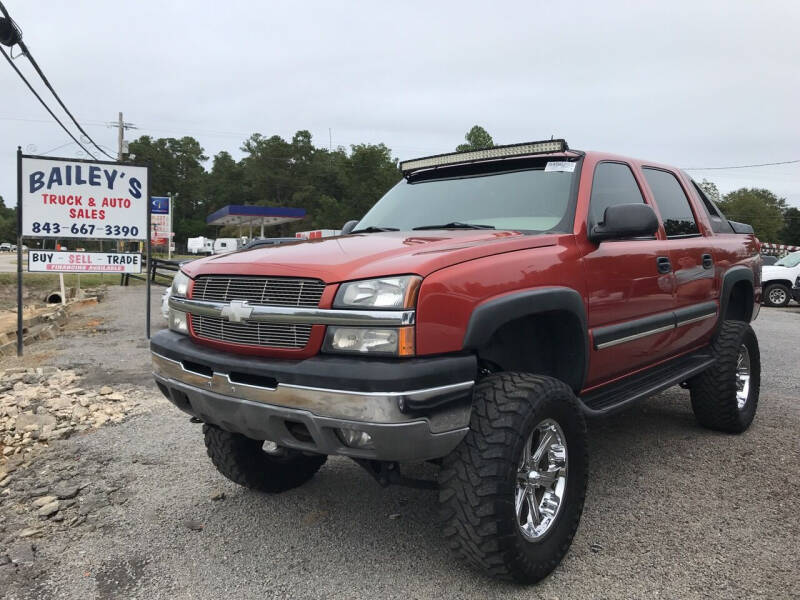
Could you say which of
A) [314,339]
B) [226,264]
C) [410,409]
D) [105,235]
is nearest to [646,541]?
[410,409]

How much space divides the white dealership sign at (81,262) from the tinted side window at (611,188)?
723 centimetres

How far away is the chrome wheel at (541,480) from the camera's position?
273 cm

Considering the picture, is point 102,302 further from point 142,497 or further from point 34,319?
→ point 142,497

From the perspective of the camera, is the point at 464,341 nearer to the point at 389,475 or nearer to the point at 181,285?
the point at 389,475

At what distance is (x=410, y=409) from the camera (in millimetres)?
2260

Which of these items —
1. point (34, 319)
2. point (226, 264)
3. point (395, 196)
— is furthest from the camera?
point (34, 319)

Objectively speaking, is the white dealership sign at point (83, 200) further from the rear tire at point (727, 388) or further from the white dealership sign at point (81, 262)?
the rear tire at point (727, 388)

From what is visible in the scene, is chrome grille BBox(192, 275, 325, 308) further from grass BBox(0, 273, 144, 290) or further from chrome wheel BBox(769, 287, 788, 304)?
grass BBox(0, 273, 144, 290)

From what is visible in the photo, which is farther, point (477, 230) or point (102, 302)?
point (102, 302)

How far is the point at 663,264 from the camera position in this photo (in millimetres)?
Result: 3842

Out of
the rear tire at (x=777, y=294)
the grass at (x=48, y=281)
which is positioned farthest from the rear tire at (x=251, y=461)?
the grass at (x=48, y=281)

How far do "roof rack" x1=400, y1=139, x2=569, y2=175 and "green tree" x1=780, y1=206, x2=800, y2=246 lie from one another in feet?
298

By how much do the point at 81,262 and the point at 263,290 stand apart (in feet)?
23.9

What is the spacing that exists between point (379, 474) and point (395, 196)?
213cm
